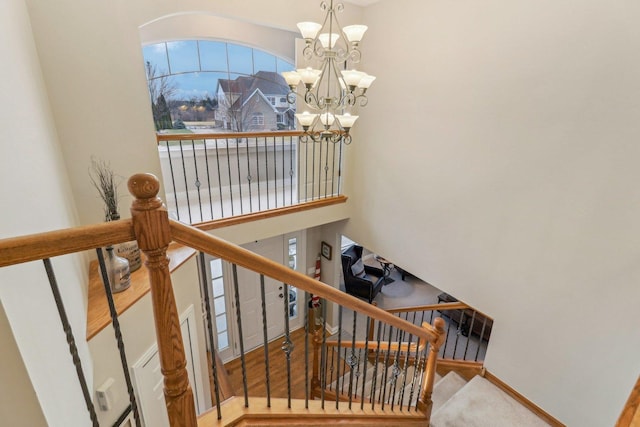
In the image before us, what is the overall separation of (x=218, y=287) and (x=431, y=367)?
3.40 metres

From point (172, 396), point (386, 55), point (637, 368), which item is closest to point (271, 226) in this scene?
point (386, 55)

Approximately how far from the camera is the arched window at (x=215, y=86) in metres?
4.37

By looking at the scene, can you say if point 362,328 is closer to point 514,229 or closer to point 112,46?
point 514,229

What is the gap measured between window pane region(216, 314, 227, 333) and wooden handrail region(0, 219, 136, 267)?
4.39m

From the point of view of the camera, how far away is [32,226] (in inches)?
44.9

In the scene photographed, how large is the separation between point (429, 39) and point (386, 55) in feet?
1.97

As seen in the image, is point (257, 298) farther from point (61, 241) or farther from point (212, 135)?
point (61, 241)

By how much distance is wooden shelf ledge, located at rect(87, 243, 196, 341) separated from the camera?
1.70 meters

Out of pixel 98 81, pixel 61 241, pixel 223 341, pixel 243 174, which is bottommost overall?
pixel 223 341

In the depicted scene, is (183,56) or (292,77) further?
(183,56)

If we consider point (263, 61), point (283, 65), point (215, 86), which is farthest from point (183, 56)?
point (283, 65)

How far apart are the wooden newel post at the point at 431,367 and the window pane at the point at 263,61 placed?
15.1 feet

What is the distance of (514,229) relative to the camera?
9.10 ft

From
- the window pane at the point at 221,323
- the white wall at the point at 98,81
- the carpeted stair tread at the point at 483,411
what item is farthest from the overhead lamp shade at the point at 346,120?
the window pane at the point at 221,323
